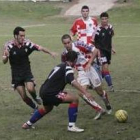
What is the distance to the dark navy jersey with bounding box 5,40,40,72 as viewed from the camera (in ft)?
34.3

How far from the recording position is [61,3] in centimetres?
5012

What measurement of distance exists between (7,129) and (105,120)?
2017 millimetres

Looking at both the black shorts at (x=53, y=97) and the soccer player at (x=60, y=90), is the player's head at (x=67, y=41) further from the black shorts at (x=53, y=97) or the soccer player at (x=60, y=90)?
the black shorts at (x=53, y=97)

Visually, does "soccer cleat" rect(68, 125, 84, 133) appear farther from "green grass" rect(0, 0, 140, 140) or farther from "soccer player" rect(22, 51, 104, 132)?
"green grass" rect(0, 0, 140, 140)

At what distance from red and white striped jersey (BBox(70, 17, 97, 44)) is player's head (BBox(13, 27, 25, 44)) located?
3.49m

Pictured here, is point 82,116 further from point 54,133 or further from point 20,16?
point 20,16

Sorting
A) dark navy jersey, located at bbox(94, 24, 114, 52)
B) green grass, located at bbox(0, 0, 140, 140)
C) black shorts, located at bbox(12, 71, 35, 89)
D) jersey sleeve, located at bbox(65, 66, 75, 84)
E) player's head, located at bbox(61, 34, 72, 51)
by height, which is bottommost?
green grass, located at bbox(0, 0, 140, 140)

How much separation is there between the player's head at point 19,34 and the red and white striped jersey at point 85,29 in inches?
137

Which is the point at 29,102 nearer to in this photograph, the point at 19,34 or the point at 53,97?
the point at 19,34

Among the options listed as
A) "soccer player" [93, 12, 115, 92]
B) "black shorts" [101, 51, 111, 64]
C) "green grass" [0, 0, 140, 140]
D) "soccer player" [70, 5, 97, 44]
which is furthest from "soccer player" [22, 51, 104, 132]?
"soccer player" [70, 5, 97, 44]

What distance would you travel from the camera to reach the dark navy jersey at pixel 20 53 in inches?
412

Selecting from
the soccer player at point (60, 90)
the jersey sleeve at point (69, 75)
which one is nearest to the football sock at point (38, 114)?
the soccer player at point (60, 90)

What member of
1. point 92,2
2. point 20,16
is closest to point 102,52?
point 20,16

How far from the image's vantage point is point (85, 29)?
1363 centimetres
